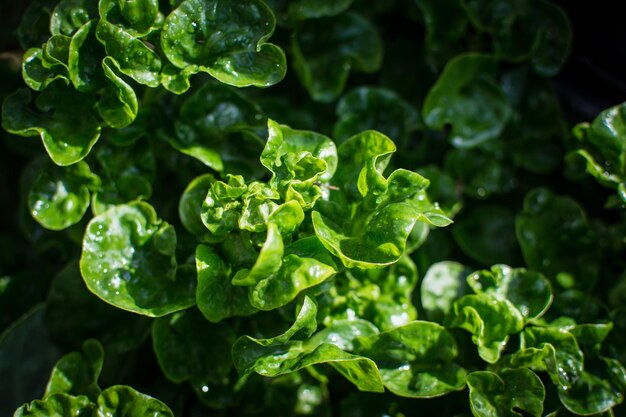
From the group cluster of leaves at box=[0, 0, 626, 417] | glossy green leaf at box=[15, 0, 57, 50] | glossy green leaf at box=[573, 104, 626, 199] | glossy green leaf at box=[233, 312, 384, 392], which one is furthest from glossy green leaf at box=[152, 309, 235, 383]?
glossy green leaf at box=[573, 104, 626, 199]

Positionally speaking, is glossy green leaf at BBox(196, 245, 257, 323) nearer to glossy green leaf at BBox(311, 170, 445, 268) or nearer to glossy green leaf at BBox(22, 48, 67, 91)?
glossy green leaf at BBox(311, 170, 445, 268)

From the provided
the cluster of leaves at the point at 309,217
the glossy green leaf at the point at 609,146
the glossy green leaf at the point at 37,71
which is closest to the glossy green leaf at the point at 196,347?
the cluster of leaves at the point at 309,217

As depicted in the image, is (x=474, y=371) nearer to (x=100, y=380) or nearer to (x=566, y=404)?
(x=566, y=404)

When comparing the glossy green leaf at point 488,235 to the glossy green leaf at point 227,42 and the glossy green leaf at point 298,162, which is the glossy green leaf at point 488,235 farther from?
the glossy green leaf at point 227,42

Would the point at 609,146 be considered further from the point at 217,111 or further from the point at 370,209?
the point at 217,111

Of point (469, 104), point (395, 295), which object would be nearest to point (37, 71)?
point (395, 295)

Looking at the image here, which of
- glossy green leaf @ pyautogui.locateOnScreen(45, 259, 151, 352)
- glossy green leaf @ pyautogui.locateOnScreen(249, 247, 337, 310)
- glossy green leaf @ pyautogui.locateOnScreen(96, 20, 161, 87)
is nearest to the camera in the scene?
glossy green leaf @ pyautogui.locateOnScreen(249, 247, 337, 310)
